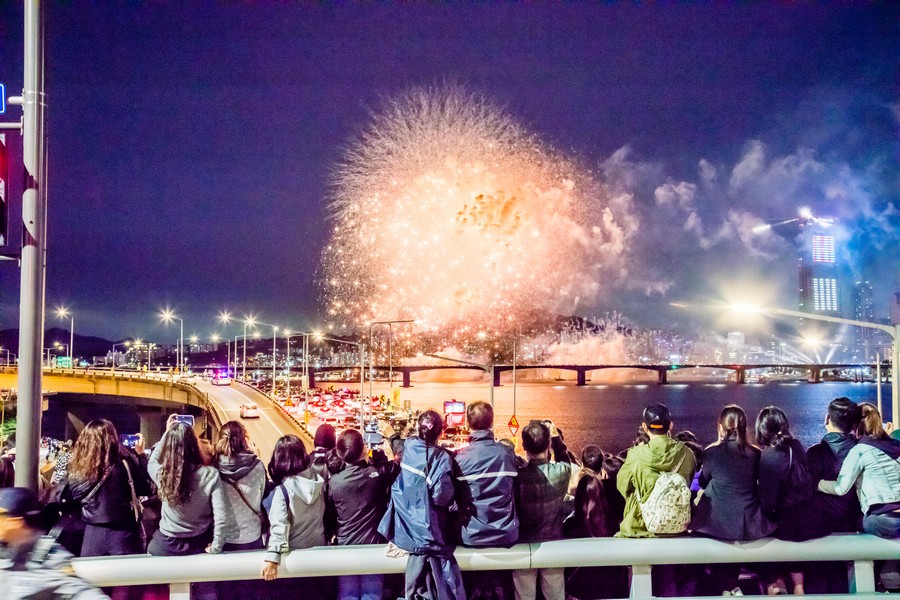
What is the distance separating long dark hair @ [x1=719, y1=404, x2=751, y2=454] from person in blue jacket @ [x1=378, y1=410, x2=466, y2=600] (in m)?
1.97

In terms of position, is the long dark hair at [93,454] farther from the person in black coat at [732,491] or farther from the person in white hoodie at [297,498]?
the person in black coat at [732,491]

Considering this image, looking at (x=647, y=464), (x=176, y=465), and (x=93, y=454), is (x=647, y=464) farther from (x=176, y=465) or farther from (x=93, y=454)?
(x=93, y=454)

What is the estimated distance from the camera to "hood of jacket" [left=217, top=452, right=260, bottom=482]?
16.1 feet

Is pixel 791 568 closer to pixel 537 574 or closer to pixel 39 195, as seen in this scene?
pixel 537 574

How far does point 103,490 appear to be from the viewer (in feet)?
16.1

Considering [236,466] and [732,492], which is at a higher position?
[236,466]

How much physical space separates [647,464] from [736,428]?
2.24 ft

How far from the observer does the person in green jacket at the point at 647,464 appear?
5023mm

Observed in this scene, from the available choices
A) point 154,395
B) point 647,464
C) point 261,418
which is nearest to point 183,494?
point 647,464

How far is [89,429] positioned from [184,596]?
4.42 feet

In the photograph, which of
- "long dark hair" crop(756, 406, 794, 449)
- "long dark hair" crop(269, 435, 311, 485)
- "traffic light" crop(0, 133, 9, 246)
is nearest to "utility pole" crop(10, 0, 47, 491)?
"traffic light" crop(0, 133, 9, 246)

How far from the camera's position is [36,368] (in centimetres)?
486

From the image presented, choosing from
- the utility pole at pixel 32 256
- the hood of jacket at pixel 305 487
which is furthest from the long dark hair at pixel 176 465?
the utility pole at pixel 32 256

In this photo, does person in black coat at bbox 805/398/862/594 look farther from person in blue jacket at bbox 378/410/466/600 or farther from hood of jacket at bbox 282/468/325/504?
hood of jacket at bbox 282/468/325/504
